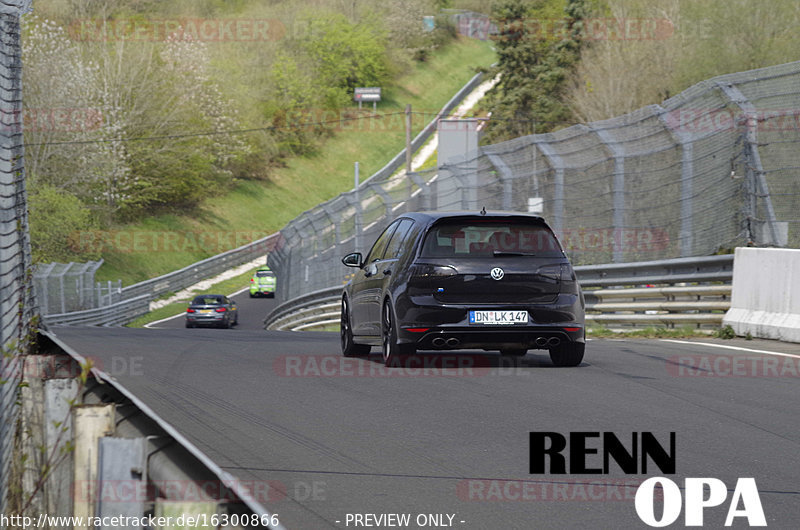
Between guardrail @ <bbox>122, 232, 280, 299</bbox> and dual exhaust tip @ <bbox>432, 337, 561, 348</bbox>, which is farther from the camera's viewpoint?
guardrail @ <bbox>122, 232, 280, 299</bbox>

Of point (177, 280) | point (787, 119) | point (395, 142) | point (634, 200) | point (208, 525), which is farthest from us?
point (395, 142)

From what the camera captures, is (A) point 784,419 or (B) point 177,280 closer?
(A) point 784,419

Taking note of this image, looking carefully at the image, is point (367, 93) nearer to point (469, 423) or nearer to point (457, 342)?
point (457, 342)

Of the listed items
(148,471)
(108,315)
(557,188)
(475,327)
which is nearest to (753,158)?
(557,188)

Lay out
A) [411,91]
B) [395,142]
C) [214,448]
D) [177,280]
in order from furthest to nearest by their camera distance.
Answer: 1. [411,91]
2. [395,142]
3. [177,280]
4. [214,448]

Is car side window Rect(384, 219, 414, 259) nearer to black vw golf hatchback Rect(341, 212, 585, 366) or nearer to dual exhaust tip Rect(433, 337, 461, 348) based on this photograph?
black vw golf hatchback Rect(341, 212, 585, 366)

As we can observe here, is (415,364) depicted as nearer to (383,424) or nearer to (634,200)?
(383,424)

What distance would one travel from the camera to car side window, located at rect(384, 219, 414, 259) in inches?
444

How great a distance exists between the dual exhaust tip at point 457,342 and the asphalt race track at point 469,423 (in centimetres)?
27

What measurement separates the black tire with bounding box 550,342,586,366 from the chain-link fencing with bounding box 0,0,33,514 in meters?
5.28

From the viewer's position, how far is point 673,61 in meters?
56.3

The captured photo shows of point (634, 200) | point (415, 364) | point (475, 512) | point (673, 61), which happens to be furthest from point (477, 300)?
point (673, 61)

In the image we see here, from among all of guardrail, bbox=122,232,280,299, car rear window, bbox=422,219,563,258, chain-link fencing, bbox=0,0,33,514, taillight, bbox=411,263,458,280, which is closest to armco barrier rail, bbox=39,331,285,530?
chain-link fencing, bbox=0,0,33,514

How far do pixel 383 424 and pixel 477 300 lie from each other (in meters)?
3.10
